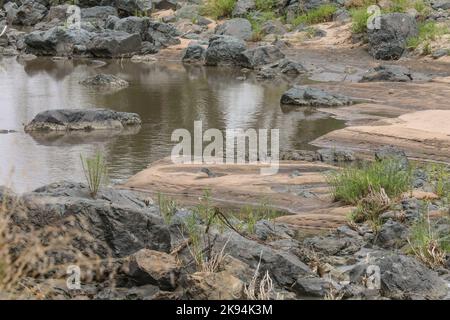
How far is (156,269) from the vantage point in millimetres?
5719

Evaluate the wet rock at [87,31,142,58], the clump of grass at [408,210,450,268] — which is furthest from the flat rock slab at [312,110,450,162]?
the wet rock at [87,31,142,58]

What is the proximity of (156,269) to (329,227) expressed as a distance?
3.15 m

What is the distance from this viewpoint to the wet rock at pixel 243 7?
3009cm

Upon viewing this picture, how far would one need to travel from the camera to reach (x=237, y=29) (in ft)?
92.6

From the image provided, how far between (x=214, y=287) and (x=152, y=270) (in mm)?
496

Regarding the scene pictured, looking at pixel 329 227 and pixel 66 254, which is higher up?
pixel 66 254

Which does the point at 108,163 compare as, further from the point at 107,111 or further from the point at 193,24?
the point at 193,24

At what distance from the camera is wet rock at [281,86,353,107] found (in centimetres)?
1748

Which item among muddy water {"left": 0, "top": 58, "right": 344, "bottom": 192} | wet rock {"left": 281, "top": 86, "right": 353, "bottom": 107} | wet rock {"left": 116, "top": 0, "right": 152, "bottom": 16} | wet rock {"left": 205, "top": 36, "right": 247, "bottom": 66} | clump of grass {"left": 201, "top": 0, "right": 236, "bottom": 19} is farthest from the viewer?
wet rock {"left": 116, "top": 0, "right": 152, "bottom": 16}

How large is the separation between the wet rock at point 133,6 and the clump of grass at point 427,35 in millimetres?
11853

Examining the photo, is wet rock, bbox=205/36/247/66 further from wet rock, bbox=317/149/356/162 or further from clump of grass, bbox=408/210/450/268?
clump of grass, bbox=408/210/450/268

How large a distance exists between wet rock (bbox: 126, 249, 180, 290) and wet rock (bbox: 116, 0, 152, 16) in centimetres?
2739

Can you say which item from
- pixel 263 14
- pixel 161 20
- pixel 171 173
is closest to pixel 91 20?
pixel 161 20

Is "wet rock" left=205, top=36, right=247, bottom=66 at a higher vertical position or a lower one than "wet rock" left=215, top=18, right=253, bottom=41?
lower
